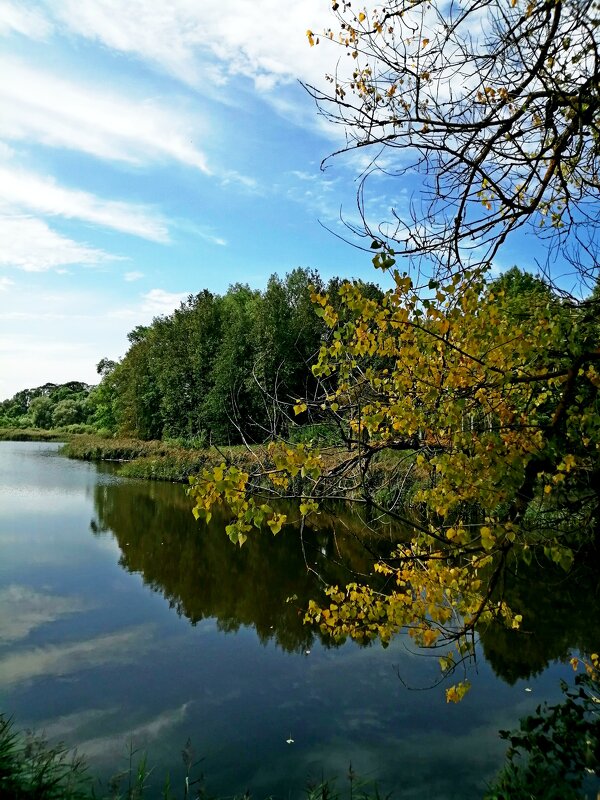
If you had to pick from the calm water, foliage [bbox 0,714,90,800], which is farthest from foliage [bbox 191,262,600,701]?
foliage [bbox 0,714,90,800]

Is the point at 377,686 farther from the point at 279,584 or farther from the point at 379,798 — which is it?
the point at 279,584

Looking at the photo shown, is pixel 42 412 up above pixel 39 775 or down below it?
above

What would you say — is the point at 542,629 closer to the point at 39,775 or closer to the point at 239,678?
the point at 239,678

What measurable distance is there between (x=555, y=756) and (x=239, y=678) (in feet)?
12.1

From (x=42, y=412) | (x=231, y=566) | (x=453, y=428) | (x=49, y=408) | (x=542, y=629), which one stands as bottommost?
(x=231, y=566)

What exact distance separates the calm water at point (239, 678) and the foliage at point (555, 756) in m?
0.38

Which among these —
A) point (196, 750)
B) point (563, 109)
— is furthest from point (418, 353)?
point (196, 750)

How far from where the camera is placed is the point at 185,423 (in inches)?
1431

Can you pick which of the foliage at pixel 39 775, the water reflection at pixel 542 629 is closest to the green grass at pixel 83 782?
the foliage at pixel 39 775

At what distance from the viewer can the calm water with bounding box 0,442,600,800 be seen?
17.3 ft

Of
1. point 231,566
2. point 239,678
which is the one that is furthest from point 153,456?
point 239,678

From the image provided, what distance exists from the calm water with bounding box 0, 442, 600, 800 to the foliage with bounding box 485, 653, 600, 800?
384mm

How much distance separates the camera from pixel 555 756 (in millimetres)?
4629

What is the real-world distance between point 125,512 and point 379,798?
49.9ft
